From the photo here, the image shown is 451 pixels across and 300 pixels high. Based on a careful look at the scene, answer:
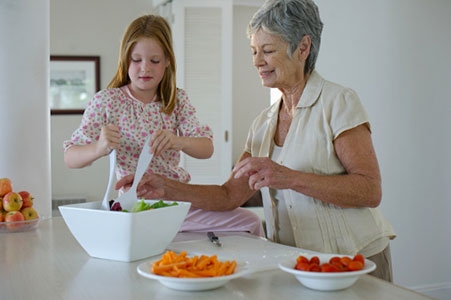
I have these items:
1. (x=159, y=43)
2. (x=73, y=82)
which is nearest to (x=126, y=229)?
(x=159, y=43)

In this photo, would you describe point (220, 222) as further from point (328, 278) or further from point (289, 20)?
point (328, 278)

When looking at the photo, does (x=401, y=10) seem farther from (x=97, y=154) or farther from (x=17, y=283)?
(x=17, y=283)

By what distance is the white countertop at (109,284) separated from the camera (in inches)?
45.6

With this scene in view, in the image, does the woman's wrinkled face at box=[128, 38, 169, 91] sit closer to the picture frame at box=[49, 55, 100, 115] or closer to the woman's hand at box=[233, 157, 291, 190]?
the woman's hand at box=[233, 157, 291, 190]

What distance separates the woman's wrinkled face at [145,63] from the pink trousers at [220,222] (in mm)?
434

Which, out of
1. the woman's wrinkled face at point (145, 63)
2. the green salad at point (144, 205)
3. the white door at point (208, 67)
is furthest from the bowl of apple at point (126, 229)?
the white door at point (208, 67)

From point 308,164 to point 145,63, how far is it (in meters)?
0.60

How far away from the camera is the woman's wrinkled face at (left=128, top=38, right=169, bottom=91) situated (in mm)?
2000

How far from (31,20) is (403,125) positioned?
2.18 meters

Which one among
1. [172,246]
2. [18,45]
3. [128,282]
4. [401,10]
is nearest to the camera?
[128,282]

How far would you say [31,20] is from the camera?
2607 mm

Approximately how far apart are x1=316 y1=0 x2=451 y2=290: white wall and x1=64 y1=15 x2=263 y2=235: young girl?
5.96ft

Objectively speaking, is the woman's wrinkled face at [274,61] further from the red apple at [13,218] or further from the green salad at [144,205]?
the red apple at [13,218]

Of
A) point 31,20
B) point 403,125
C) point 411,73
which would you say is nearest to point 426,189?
point 403,125
